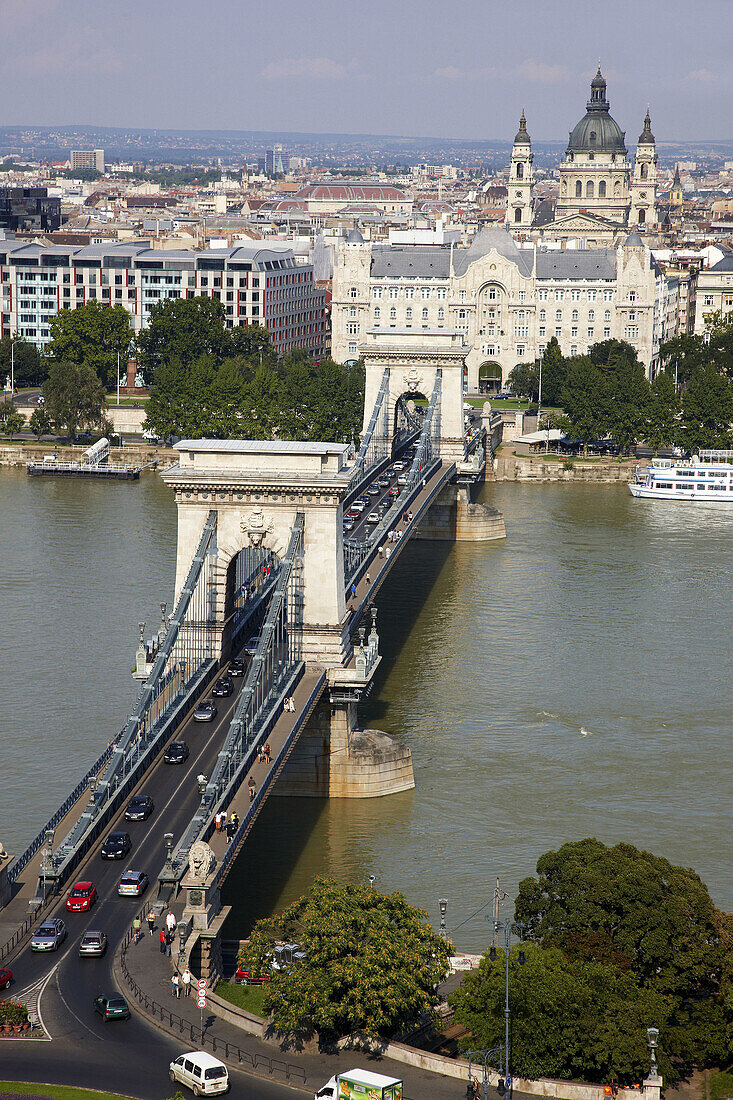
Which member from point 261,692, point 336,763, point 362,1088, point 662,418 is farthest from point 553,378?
point 362,1088

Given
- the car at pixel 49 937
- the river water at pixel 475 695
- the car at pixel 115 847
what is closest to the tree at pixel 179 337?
the river water at pixel 475 695

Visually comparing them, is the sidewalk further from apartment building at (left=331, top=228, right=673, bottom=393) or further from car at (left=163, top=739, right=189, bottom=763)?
apartment building at (left=331, top=228, right=673, bottom=393)

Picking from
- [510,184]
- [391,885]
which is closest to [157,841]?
[391,885]

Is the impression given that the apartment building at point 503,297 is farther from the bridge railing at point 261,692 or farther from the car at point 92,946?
the car at point 92,946

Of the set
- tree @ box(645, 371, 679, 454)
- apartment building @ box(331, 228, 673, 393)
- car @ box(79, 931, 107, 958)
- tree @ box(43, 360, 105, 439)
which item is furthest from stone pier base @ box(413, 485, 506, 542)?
car @ box(79, 931, 107, 958)

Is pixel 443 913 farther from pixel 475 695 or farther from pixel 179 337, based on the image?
pixel 179 337

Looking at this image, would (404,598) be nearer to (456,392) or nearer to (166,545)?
(166,545)
